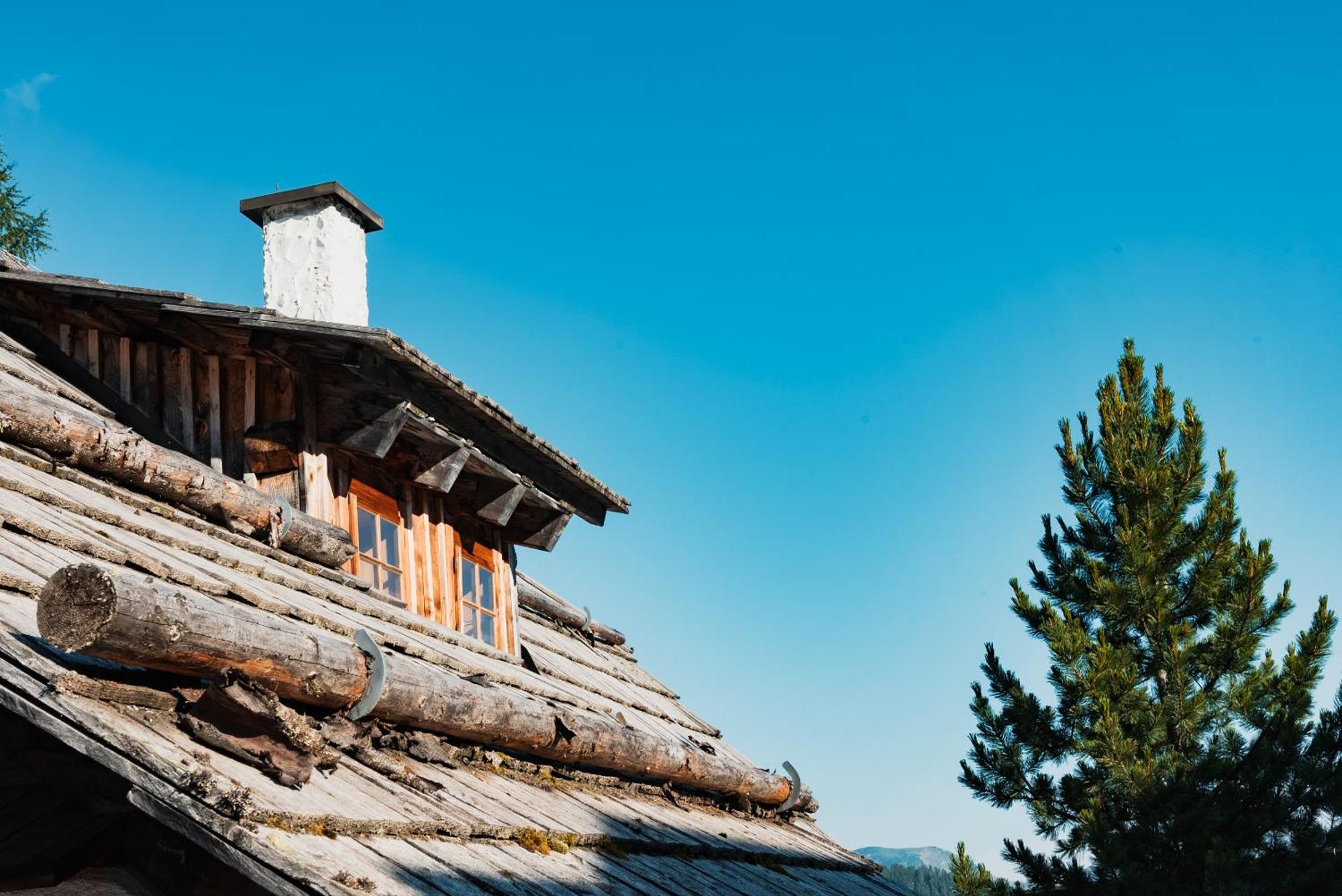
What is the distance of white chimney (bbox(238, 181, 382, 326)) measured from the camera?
27.7 feet

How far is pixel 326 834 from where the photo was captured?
3.45 metres

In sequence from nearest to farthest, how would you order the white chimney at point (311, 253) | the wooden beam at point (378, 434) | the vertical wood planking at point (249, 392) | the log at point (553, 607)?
1. the vertical wood planking at point (249, 392)
2. the wooden beam at point (378, 434)
3. the white chimney at point (311, 253)
4. the log at point (553, 607)

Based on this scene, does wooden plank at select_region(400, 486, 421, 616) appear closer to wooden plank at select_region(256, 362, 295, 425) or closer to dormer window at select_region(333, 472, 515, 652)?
dormer window at select_region(333, 472, 515, 652)

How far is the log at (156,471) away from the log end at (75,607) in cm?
258

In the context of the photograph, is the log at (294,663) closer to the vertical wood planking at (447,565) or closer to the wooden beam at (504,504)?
the vertical wood planking at (447,565)

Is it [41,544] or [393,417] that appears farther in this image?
[393,417]

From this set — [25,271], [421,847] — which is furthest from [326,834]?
[25,271]

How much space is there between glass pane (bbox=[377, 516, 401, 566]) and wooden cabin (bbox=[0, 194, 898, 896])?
29 mm

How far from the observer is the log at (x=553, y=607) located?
11.2 m

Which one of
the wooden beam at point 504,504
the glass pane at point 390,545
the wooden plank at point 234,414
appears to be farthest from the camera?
the wooden beam at point 504,504

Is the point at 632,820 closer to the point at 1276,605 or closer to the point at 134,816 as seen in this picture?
the point at 134,816

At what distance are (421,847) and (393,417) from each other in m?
4.18

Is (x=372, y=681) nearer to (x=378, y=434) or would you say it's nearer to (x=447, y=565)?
(x=378, y=434)

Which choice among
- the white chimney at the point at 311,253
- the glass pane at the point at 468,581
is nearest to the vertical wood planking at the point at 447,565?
A: the glass pane at the point at 468,581
